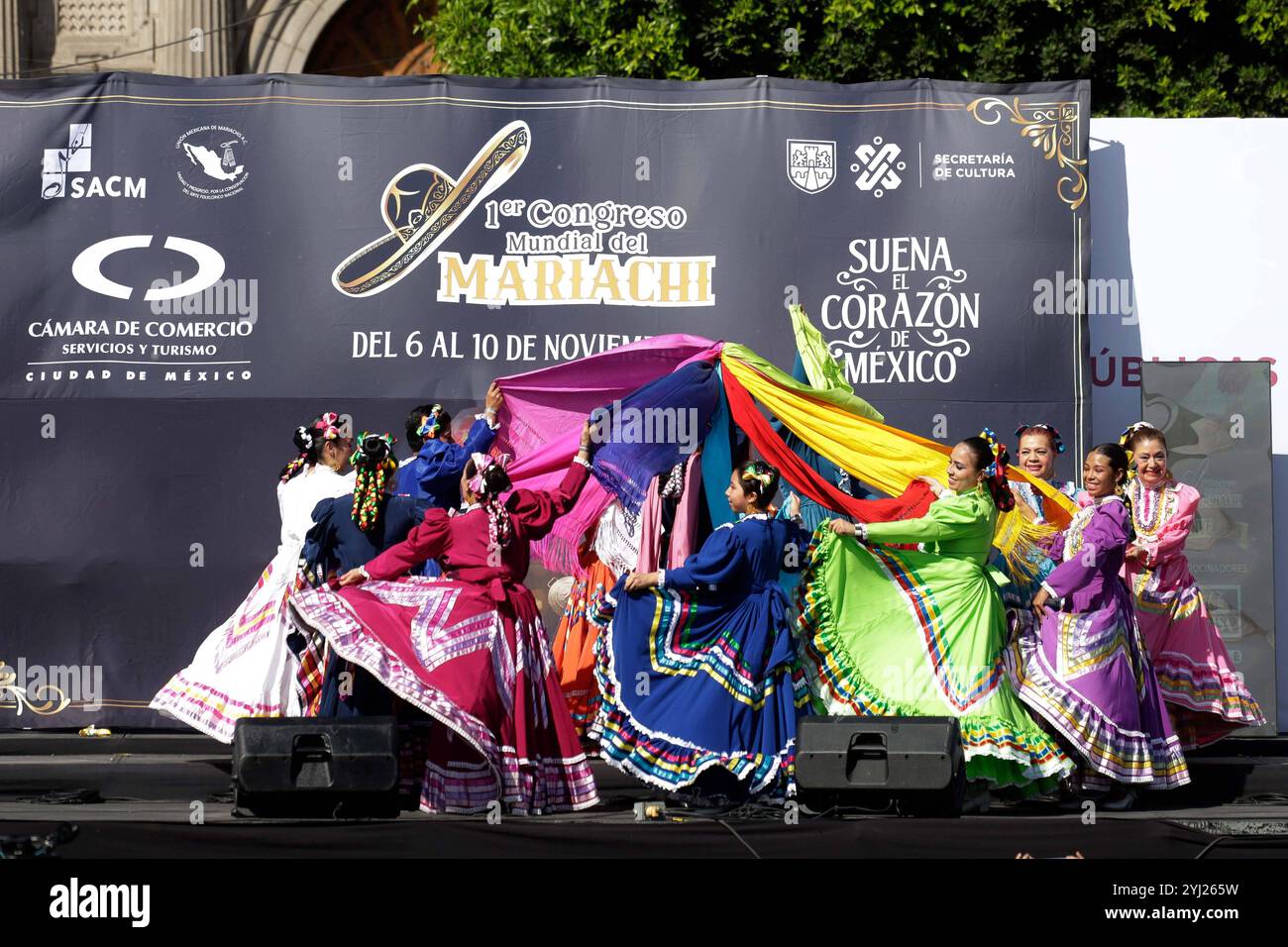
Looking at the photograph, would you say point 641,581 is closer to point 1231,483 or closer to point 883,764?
point 883,764

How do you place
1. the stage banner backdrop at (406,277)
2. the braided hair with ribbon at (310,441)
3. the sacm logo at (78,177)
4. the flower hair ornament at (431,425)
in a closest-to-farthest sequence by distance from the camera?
the flower hair ornament at (431,425)
the braided hair with ribbon at (310,441)
the stage banner backdrop at (406,277)
the sacm logo at (78,177)

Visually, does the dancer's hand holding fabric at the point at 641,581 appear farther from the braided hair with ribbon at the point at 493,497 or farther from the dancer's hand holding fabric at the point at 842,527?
the dancer's hand holding fabric at the point at 842,527

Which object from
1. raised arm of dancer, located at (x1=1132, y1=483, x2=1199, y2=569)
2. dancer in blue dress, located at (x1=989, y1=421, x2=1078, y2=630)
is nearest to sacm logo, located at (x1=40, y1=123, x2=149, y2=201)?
Answer: dancer in blue dress, located at (x1=989, y1=421, x2=1078, y2=630)

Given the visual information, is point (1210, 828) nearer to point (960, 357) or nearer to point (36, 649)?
point (960, 357)

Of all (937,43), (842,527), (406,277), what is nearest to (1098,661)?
(842,527)

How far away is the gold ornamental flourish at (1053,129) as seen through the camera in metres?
10.7

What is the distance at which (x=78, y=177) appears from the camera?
10.8m

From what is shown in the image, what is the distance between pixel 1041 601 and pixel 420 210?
4.13 metres

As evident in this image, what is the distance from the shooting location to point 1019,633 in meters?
8.66

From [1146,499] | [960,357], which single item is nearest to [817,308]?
[960,357]

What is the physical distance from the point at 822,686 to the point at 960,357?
292 centimetres

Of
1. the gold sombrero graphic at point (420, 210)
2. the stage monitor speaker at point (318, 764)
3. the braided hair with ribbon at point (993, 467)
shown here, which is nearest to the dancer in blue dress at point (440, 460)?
the gold sombrero graphic at point (420, 210)

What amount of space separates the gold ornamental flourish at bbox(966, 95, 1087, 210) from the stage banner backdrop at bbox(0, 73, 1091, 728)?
0.02m
